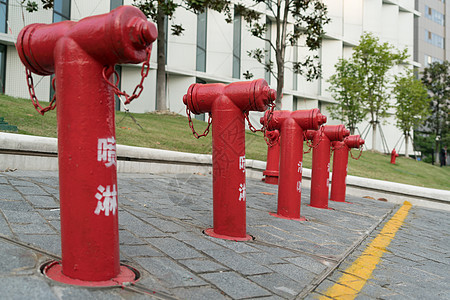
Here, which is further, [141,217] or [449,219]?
[449,219]

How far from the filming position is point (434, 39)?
48.8 meters

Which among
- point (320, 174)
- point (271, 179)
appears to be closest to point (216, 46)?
point (271, 179)

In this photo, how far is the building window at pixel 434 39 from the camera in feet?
157

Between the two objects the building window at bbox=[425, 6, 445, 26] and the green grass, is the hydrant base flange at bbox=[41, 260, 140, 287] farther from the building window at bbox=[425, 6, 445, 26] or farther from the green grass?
the building window at bbox=[425, 6, 445, 26]

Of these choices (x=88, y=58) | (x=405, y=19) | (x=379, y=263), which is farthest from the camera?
(x=405, y=19)

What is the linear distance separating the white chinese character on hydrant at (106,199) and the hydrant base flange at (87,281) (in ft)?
1.25

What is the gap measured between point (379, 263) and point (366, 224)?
6.75 ft

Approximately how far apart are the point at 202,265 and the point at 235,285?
1.17 ft

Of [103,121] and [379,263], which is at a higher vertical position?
[103,121]

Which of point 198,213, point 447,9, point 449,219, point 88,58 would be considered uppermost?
point 447,9

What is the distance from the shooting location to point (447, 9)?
50.9 meters

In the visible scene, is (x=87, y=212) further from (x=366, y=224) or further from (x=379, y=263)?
(x=366, y=224)

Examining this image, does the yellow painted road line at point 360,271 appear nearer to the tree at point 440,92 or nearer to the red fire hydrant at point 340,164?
the red fire hydrant at point 340,164

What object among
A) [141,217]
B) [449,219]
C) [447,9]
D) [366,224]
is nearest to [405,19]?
[447,9]
